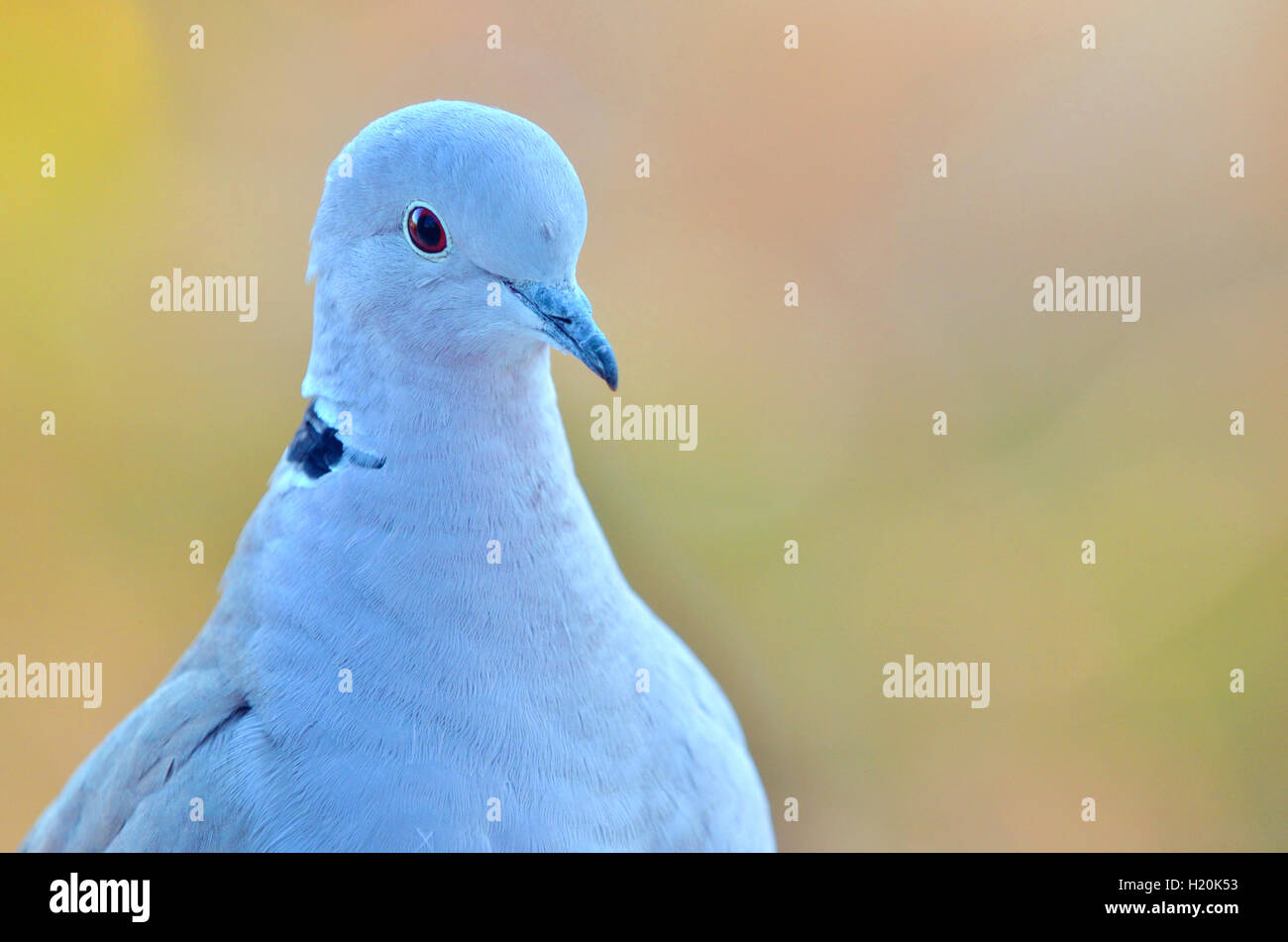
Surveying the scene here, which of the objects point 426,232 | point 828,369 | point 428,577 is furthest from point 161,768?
point 828,369

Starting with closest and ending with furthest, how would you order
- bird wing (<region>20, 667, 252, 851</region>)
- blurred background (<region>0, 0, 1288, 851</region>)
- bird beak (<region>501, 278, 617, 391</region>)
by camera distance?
1. bird beak (<region>501, 278, 617, 391</region>)
2. bird wing (<region>20, 667, 252, 851</region>)
3. blurred background (<region>0, 0, 1288, 851</region>)

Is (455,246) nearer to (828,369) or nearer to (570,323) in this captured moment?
(570,323)

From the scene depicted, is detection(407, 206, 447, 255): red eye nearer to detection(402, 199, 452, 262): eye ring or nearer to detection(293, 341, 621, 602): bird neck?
detection(402, 199, 452, 262): eye ring

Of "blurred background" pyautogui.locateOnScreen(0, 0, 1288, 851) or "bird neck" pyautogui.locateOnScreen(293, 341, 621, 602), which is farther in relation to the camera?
"blurred background" pyautogui.locateOnScreen(0, 0, 1288, 851)

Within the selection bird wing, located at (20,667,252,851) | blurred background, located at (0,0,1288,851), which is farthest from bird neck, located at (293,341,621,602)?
blurred background, located at (0,0,1288,851)

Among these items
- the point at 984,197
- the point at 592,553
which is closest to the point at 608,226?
the point at 984,197

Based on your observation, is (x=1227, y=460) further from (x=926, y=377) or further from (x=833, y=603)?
(x=833, y=603)

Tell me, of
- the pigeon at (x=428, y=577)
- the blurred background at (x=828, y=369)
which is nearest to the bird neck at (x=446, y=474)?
the pigeon at (x=428, y=577)
